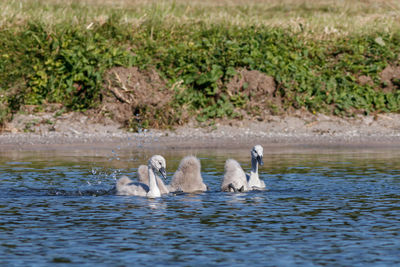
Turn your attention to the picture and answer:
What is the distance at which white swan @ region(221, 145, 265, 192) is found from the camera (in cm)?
1364

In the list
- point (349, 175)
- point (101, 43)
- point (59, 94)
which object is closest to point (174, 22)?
point (101, 43)

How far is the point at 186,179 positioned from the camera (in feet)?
45.2

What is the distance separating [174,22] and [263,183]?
1494 cm

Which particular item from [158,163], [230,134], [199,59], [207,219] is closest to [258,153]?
[158,163]

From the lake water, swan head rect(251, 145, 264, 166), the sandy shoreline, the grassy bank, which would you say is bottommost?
the lake water

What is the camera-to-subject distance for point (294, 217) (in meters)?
10.9

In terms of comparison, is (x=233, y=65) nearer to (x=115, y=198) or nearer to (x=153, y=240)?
(x=115, y=198)

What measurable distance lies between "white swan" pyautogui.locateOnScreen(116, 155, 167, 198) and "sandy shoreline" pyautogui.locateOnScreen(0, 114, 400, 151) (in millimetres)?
7574

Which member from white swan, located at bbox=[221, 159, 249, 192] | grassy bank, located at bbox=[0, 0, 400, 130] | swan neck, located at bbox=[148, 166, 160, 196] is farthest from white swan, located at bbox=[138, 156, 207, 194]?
grassy bank, located at bbox=[0, 0, 400, 130]

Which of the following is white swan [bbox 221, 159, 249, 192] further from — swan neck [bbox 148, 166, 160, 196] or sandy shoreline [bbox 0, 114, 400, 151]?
sandy shoreline [bbox 0, 114, 400, 151]

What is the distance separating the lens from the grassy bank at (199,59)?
24516 millimetres

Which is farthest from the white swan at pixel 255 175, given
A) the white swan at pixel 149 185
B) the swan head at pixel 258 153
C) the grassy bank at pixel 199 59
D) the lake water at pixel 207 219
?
the grassy bank at pixel 199 59

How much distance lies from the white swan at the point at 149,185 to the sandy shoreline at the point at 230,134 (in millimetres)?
7574

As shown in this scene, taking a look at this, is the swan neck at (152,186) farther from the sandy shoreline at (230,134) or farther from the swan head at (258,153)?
the sandy shoreline at (230,134)
